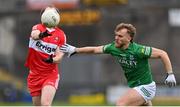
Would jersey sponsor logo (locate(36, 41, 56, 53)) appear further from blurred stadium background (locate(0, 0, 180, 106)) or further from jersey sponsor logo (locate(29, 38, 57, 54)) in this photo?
blurred stadium background (locate(0, 0, 180, 106))

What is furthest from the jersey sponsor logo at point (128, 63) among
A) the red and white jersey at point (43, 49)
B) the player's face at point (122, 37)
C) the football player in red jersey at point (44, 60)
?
the red and white jersey at point (43, 49)

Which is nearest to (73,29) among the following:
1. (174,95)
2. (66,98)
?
(66,98)

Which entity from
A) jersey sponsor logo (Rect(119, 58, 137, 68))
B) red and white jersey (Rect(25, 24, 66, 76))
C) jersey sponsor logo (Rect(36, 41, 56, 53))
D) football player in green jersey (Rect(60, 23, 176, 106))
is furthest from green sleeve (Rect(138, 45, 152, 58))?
jersey sponsor logo (Rect(36, 41, 56, 53))

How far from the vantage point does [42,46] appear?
13.3m

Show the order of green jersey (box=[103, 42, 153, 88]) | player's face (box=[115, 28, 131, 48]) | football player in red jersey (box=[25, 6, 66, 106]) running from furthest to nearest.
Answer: football player in red jersey (box=[25, 6, 66, 106])
green jersey (box=[103, 42, 153, 88])
player's face (box=[115, 28, 131, 48])

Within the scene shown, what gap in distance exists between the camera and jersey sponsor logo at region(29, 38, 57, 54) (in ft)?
43.7

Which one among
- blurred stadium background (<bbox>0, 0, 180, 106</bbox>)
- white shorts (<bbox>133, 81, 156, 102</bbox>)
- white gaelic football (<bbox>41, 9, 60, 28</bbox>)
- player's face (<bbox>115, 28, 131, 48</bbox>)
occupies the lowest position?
blurred stadium background (<bbox>0, 0, 180, 106</bbox>)

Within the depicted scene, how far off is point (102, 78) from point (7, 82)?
3.74m

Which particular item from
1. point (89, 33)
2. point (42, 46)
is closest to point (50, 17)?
point (42, 46)

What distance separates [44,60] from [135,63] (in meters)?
1.63

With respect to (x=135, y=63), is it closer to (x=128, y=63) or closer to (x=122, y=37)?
(x=128, y=63)

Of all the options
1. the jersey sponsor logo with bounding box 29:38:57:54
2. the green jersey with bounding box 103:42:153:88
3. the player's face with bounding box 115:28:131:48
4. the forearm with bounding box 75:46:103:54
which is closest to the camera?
the player's face with bounding box 115:28:131:48

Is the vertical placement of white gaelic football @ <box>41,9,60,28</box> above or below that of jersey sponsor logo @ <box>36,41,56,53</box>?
above

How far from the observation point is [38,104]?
13.4m
